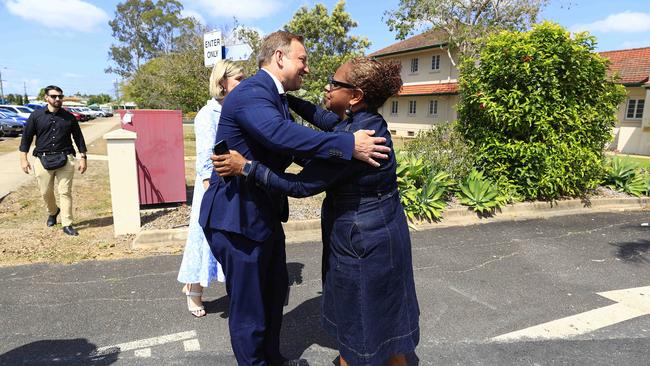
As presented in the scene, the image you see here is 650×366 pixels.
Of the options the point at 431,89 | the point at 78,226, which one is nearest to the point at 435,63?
the point at 431,89

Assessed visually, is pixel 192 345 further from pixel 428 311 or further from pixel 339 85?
pixel 339 85

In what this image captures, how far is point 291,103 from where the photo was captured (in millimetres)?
2820

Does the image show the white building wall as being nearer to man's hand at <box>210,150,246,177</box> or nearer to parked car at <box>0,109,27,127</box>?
man's hand at <box>210,150,246,177</box>

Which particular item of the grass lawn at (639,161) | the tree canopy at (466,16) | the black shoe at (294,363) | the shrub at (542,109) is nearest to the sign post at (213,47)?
the black shoe at (294,363)

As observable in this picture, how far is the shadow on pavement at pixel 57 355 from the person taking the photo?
2.89 meters

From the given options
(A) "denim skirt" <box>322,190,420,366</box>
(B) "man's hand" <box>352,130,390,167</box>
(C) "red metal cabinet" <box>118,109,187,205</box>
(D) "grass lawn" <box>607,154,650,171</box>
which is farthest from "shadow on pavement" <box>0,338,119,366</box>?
(D) "grass lawn" <box>607,154,650,171</box>

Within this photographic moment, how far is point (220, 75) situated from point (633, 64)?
25.2m

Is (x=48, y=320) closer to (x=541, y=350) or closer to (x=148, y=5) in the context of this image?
(x=541, y=350)

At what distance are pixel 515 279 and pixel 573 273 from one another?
2.47 ft

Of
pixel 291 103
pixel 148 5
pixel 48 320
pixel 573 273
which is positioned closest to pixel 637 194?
pixel 573 273

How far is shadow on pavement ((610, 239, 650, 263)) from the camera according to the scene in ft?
A: 16.9

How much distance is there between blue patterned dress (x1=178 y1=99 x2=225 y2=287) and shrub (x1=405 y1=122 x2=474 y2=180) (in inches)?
187

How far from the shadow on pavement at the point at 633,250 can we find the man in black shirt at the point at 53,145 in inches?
281

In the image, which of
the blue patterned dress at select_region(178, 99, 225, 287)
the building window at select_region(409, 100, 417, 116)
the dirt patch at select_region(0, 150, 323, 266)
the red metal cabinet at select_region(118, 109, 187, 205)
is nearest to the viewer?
the blue patterned dress at select_region(178, 99, 225, 287)
